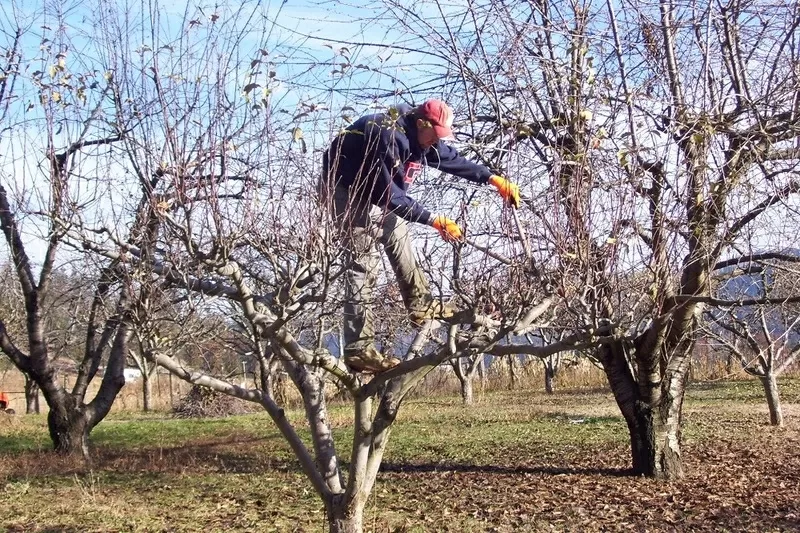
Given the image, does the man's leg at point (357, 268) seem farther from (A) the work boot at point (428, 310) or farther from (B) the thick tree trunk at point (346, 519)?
(B) the thick tree trunk at point (346, 519)

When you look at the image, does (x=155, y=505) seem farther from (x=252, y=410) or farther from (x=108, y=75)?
(x=252, y=410)

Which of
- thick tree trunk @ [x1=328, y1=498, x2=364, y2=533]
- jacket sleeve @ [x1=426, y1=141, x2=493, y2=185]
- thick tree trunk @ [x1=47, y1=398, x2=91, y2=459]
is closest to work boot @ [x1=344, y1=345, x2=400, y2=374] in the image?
thick tree trunk @ [x1=328, y1=498, x2=364, y2=533]

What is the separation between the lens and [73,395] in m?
10.4

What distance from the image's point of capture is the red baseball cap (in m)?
3.82

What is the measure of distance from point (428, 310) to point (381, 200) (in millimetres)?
580

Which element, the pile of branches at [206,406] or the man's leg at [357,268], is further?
the pile of branches at [206,406]

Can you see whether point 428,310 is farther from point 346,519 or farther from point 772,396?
point 772,396

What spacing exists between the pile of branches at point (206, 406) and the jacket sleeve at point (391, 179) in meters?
17.6

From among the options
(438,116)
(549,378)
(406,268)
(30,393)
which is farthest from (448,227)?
(30,393)

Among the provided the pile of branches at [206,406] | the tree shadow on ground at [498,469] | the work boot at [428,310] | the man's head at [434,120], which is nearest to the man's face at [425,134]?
the man's head at [434,120]

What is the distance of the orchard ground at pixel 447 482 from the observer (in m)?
6.29

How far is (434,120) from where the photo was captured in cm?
382

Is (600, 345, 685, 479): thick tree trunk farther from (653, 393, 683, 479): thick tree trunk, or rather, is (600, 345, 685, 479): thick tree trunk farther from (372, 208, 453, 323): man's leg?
(372, 208, 453, 323): man's leg

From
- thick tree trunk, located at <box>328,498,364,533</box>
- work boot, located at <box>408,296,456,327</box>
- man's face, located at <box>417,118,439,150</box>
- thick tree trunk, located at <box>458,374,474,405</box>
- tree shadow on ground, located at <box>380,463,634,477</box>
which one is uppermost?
man's face, located at <box>417,118,439,150</box>
